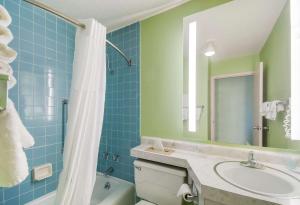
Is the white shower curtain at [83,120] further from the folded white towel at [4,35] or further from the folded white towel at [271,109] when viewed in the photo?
the folded white towel at [271,109]

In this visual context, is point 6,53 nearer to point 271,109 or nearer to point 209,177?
point 209,177

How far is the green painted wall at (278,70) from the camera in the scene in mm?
1043

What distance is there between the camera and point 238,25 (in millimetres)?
1214

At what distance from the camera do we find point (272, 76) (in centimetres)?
110

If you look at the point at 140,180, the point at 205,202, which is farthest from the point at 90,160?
the point at 205,202

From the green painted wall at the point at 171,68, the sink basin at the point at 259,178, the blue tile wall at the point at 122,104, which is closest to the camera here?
the sink basin at the point at 259,178

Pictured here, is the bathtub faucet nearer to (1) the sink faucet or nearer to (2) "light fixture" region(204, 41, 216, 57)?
(1) the sink faucet

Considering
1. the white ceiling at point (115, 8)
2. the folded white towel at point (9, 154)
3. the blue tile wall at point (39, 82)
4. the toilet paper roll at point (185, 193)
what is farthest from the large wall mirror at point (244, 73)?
the blue tile wall at point (39, 82)

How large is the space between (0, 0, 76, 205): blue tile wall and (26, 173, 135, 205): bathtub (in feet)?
0.26

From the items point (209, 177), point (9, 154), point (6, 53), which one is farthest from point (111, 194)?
point (6, 53)

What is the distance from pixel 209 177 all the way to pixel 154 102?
91 centimetres

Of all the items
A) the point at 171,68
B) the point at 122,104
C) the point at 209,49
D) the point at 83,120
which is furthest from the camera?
the point at 122,104

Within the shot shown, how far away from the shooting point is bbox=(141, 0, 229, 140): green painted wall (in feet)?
4.82

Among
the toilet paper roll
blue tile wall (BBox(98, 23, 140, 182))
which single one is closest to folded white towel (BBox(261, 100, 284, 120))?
the toilet paper roll
